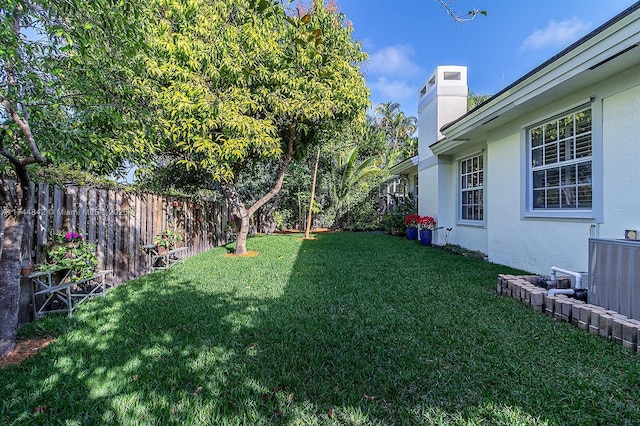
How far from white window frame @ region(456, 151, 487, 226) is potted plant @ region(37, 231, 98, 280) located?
27.6 feet

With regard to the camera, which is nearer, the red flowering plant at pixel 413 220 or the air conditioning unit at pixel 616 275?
the air conditioning unit at pixel 616 275

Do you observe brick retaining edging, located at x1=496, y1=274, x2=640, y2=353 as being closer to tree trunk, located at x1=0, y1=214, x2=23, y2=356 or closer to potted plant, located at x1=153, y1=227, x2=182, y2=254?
tree trunk, located at x1=0, y1=214, x2=23, y2=356

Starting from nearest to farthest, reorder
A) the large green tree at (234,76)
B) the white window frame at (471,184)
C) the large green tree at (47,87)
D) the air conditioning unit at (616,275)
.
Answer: the large green tree at (47,87) → the air conditioning unit at (616,275) → the large green tree at (234,76) → the white window frame at (471,184)

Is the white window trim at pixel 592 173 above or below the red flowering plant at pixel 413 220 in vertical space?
above

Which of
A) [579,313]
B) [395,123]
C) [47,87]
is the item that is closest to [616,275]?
[579,313]

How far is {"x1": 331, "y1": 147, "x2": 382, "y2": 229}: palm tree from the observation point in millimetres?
15883

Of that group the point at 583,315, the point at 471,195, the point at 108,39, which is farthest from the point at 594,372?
the point at 471,195

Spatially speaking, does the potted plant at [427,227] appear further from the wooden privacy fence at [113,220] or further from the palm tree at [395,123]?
the palm tree at [395,123]

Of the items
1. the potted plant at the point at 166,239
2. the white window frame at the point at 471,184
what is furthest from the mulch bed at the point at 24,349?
the white window frame at the point at 471,184

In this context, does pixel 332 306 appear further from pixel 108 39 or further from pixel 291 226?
pixel 291 226

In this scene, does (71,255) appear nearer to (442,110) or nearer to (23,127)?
(23,127)

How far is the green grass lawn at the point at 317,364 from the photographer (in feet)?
6.63

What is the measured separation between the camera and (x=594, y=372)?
244 cm

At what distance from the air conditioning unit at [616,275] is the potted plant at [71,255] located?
6.29 m
